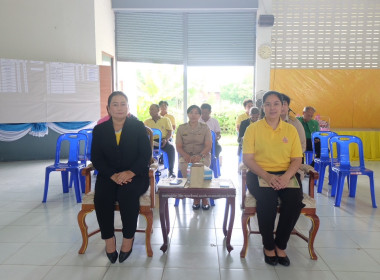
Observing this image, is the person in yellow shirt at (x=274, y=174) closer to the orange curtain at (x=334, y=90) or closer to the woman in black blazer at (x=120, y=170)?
the woman in black blazer at (x=120, y=170)

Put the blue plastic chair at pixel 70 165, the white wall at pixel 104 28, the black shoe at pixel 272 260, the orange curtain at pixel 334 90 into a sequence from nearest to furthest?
1. the black shoe at pixel 272 260
2. the blue plastic chair at pixel 70 165
3. the white wall at pixel 104 28
4. the orange curtain at pixel 334 90

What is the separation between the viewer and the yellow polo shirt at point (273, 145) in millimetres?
2504

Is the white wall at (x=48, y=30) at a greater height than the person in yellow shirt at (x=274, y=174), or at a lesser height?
greater

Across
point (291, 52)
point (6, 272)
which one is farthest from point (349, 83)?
point (6, 272)

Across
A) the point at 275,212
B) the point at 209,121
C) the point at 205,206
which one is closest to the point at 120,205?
the point at 275,212

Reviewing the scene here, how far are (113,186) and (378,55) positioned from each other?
7171mm

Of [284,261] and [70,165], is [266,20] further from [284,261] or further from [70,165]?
[284,261]

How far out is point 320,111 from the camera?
7434 millimetres

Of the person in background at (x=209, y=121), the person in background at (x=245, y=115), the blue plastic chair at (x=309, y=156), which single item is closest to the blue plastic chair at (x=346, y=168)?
the blue plastic chair at (x=309, y=156)

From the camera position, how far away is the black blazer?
2.55 meters

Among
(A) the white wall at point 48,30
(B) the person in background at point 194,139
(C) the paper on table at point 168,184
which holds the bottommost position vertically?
(C) the paper on table at point 168,184

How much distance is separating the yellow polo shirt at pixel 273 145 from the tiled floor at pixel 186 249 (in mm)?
703

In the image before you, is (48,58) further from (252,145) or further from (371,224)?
(371,224)

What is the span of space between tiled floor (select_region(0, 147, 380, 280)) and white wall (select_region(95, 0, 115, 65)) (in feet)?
12.2
